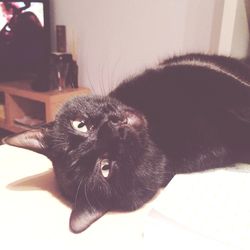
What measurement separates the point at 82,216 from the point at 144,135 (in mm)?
239

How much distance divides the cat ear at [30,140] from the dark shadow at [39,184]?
61 millimetres

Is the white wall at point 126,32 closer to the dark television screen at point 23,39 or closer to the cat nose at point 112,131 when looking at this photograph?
the dark television screen at point 23,39

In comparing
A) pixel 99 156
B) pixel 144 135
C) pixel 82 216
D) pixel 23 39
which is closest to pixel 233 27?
pixel 144 135

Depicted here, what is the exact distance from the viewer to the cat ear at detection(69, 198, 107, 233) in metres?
0.49

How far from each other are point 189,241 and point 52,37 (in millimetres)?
A: 2282

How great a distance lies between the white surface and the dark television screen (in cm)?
167

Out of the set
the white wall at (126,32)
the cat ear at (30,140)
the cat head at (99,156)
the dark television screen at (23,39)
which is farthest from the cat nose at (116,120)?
the dark television screen at (23,39)

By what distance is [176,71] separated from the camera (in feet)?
2.57

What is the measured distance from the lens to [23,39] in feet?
7.40

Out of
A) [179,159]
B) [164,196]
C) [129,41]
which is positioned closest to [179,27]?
[129,41]

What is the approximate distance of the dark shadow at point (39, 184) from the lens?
59 centimetres

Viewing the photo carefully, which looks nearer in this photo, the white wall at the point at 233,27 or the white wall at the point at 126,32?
the white wall at the point at 233,27

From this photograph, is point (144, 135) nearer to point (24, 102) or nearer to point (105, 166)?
point (105, 166)

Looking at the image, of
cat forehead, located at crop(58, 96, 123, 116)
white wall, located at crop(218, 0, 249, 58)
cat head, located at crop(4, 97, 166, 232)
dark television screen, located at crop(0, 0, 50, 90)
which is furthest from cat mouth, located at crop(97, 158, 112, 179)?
dark television screen, located at crop(0, 0, 50, 90)
